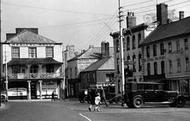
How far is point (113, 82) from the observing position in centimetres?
7631

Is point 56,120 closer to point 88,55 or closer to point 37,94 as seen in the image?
point 37,94

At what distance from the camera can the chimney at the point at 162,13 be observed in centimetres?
6280

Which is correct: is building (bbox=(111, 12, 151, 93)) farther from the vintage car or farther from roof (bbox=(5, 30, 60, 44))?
the vintage car

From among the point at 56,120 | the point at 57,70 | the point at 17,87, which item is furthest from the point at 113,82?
the point at 56,120

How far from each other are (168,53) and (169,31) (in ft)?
11.1

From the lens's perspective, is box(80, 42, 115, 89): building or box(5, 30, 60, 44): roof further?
box(5, 30, 60, 44): roof

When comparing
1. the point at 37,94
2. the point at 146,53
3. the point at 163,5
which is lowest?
the point at 37,94

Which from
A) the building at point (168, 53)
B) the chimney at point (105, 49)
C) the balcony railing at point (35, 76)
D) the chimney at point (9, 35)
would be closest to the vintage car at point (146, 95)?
the building at point (168, 53)

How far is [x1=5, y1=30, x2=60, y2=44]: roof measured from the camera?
81.2 metres

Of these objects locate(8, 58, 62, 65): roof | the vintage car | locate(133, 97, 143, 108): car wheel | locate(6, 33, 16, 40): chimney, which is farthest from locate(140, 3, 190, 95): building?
locate(6, 33, 16, 40): chimney

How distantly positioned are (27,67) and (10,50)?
13.6 ft

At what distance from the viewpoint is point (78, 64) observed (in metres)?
92.5

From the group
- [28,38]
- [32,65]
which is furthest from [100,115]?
[28,38]

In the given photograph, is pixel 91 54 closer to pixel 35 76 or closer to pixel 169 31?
pixel 35 76
